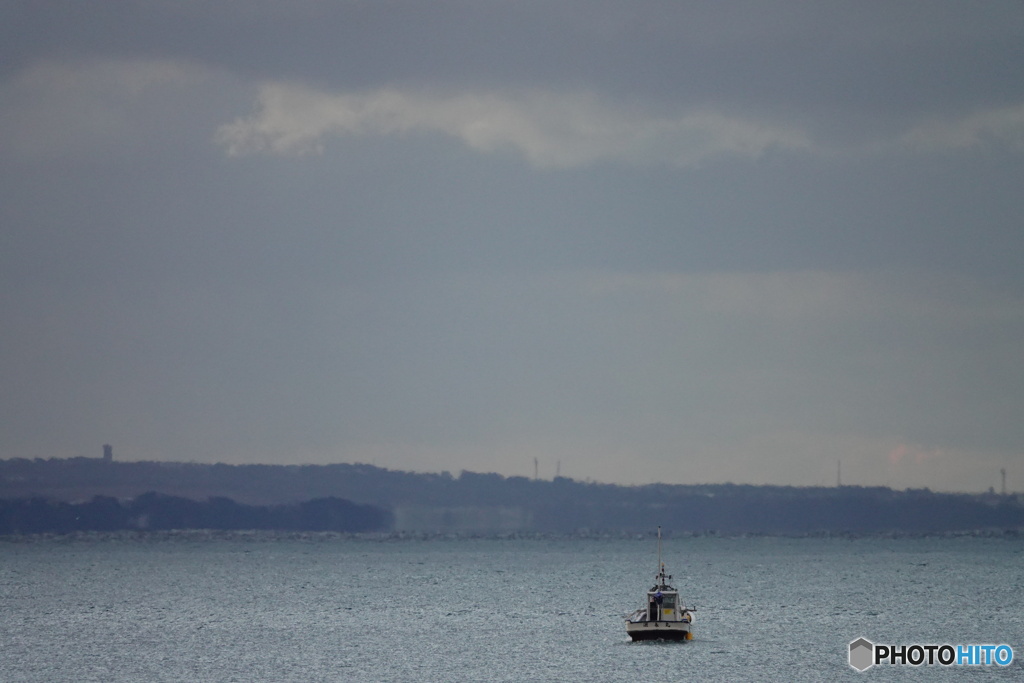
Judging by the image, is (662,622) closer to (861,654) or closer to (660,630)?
(660,630)

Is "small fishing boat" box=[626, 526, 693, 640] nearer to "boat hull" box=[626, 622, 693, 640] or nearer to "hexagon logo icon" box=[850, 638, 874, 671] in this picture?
"boat hull" box=[626, 622, 693, 640]

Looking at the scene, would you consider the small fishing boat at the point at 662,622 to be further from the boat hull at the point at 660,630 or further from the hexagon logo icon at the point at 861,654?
the hexagon logo icon at the point at 861,654

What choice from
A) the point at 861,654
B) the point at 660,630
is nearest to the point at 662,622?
the point at 660,630

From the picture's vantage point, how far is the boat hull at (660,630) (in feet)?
321

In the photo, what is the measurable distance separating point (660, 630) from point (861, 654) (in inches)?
544

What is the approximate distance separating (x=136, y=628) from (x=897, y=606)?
248ft

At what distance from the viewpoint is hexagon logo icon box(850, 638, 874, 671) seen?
285 feet

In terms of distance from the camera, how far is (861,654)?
93.2m

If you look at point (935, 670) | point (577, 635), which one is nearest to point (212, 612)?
point (577, 635)

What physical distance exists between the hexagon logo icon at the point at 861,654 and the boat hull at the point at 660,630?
1147cm

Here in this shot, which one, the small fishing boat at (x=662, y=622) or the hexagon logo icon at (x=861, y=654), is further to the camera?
the small fishing boat at (x=662, y=622)

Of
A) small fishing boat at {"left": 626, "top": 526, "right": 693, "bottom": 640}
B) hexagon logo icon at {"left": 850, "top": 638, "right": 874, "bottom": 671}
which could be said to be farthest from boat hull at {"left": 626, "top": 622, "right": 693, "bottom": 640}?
hexagon logo icon at {"left": 850, "top": 638, "right": 874, "bottom": 671}

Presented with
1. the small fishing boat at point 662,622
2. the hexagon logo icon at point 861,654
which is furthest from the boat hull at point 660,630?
the hexagon logo icon at point 861,654

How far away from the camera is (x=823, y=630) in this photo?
113 m
